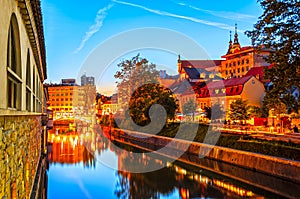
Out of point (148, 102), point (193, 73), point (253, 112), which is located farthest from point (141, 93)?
point (193, 73)

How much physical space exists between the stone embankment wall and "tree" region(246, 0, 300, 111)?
3203 millimetres

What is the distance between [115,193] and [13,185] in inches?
529

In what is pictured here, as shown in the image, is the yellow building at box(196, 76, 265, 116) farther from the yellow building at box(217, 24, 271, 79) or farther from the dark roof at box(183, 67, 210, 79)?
the yellow building at box(217, 24, 271, 79)

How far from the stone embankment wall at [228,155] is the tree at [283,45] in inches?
126

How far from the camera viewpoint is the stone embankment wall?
1807 cm

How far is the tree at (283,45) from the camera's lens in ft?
59.1

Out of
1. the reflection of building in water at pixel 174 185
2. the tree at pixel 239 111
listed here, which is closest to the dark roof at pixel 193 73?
the tree at pixel 239 111

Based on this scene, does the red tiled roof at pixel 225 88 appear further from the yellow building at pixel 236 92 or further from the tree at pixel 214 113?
the tree at pixel 214 113

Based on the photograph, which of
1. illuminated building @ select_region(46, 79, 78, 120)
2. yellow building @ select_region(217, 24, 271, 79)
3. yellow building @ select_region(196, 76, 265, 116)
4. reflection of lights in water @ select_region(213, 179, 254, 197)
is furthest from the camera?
illuminated building @ select_region(46, 79, 78, 120)

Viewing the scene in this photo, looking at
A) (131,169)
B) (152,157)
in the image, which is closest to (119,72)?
(152,157)

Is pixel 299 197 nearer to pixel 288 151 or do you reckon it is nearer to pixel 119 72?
pixel 288 151

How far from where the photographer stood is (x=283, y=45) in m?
18.5

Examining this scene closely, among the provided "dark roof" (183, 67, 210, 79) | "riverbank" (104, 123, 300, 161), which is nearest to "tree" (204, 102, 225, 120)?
"riverbank" (104, 123, 300, 161)

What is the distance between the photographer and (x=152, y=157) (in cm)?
3081
